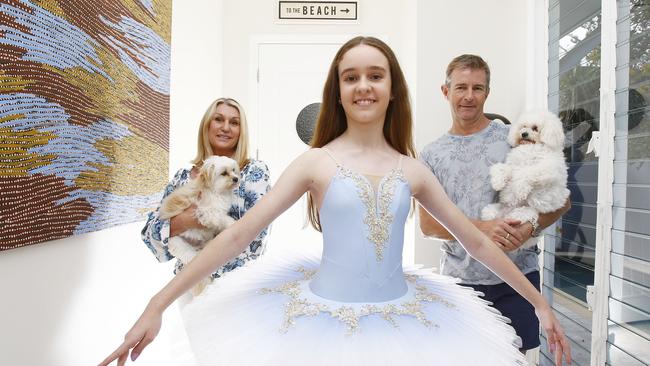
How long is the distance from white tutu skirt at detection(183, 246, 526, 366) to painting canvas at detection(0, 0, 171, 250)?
0.62m

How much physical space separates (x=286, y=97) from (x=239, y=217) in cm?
229

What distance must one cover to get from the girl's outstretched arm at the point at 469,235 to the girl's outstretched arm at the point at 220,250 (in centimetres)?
31

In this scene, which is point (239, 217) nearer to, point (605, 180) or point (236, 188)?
point (236, 188)

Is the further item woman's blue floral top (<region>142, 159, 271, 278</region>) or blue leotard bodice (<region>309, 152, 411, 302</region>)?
woman's blue floral top (<region>142, 159, 271, 278</region>)

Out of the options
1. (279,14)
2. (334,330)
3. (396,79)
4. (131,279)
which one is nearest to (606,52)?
(396,79)

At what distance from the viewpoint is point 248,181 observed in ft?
5.72

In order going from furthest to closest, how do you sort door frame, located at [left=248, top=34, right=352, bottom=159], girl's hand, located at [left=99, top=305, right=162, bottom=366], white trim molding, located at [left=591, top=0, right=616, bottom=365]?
door frame, located at [left=248, top=34, right=352, bottom=159] < white trim molding, located at [left=591, top=0, right=616, bottom=365] < girl's hand, located at [left=99, top=305, right=162, bottom=366]

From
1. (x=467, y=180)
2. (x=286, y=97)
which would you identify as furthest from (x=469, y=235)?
(x=286, y=97)

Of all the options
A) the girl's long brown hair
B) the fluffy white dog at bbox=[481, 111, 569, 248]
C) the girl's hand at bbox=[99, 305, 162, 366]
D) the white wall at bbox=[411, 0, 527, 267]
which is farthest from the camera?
the white wall at bbox=[411, 0, 527, 267]

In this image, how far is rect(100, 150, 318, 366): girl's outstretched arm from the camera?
905mm

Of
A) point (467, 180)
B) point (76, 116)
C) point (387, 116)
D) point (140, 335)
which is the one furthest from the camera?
point (467, 180)

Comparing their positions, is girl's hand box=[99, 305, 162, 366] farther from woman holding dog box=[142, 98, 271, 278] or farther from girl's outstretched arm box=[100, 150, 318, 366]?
woman holding dog box=[142, 98, 271, 278]

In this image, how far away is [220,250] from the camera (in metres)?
1.02

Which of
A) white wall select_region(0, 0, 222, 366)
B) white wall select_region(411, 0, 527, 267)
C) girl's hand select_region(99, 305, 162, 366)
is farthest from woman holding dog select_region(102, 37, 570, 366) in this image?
white wall select_region(411, 0, 527, 267)
